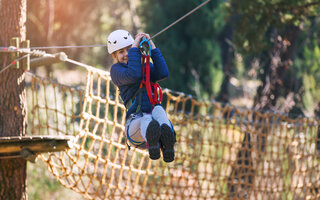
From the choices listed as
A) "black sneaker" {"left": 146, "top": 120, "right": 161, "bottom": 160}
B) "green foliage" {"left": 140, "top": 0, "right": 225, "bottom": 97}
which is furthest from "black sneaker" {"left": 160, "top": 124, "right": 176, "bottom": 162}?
"green foliage" {"left": 140, "top": 0, "right": 225, "bottom": 97}

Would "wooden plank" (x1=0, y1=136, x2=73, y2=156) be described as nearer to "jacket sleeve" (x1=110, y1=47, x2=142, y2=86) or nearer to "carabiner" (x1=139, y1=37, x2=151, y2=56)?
"jacket sleeve" (x1=110, y1=47, x2=142, y2=86)

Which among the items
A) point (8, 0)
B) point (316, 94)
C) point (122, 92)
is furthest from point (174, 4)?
point (122, 92)

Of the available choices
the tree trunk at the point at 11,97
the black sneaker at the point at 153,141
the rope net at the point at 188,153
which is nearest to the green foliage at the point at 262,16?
the rope net at the point at 188,153

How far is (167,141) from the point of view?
1908 mm

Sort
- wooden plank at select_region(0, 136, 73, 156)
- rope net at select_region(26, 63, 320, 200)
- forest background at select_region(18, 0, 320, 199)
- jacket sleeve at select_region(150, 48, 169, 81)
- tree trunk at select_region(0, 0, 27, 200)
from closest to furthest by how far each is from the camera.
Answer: jacket sleeve at select_region(150, 48, 169, 81), wooden plank at select_region(0, 136, 73, 156), tree trunk at select_region(0, 0, 27, 200), rope net at select_region(26, 63, 320, 200), forest background at select_region(18, 0, 320, 199)

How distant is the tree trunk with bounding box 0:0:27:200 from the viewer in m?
2.69

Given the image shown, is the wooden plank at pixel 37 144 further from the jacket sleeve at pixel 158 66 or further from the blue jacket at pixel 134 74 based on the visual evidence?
the jacket sleeve at pixel 158 66

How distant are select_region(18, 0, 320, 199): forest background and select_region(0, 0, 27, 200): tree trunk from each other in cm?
231

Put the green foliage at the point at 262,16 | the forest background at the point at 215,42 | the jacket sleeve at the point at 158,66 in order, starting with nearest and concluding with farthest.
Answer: the jacket sleeve at the point at 158,66
the green foliage at the point at 262,16
the forest background at the point at 215,42

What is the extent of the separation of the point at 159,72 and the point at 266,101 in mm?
3851

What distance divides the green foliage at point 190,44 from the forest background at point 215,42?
19mm

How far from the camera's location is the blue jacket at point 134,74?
→ 1.99 m

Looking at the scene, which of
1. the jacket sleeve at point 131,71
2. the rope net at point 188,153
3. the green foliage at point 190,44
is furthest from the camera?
the green foliage at point 190,44

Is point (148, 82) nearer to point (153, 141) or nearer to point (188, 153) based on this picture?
point (153, 141)
